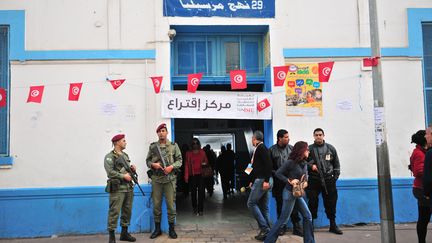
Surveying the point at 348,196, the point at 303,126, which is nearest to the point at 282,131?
the point at 303,126

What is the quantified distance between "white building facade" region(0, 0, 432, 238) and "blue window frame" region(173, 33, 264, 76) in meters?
0.02

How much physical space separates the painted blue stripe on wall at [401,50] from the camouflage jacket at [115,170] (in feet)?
12.1

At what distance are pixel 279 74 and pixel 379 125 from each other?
7.25 feet

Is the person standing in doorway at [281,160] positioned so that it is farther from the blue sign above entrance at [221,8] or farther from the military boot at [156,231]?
the blue sign above entrance at [221,8]

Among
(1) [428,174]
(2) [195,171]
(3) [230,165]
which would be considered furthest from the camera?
(3) [230,165]

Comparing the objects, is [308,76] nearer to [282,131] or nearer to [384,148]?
[282,131]

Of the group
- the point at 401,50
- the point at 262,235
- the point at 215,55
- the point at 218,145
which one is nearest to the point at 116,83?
the point at 215,55

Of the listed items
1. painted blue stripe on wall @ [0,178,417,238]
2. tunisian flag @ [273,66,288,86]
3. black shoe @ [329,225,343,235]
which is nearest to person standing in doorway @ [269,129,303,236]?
painted blue stripe on wall @ [0,178,417,238]

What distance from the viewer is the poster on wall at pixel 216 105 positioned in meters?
7.73

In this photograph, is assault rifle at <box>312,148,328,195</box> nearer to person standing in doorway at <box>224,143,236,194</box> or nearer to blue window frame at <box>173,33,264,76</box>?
blue window frame at <box>173,33,264,76</box>

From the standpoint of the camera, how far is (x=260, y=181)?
22.9ft

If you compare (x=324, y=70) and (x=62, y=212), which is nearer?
(x=62, y=212)

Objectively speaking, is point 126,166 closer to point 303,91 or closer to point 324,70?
point 303,91

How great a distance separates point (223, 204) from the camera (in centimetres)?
1080
